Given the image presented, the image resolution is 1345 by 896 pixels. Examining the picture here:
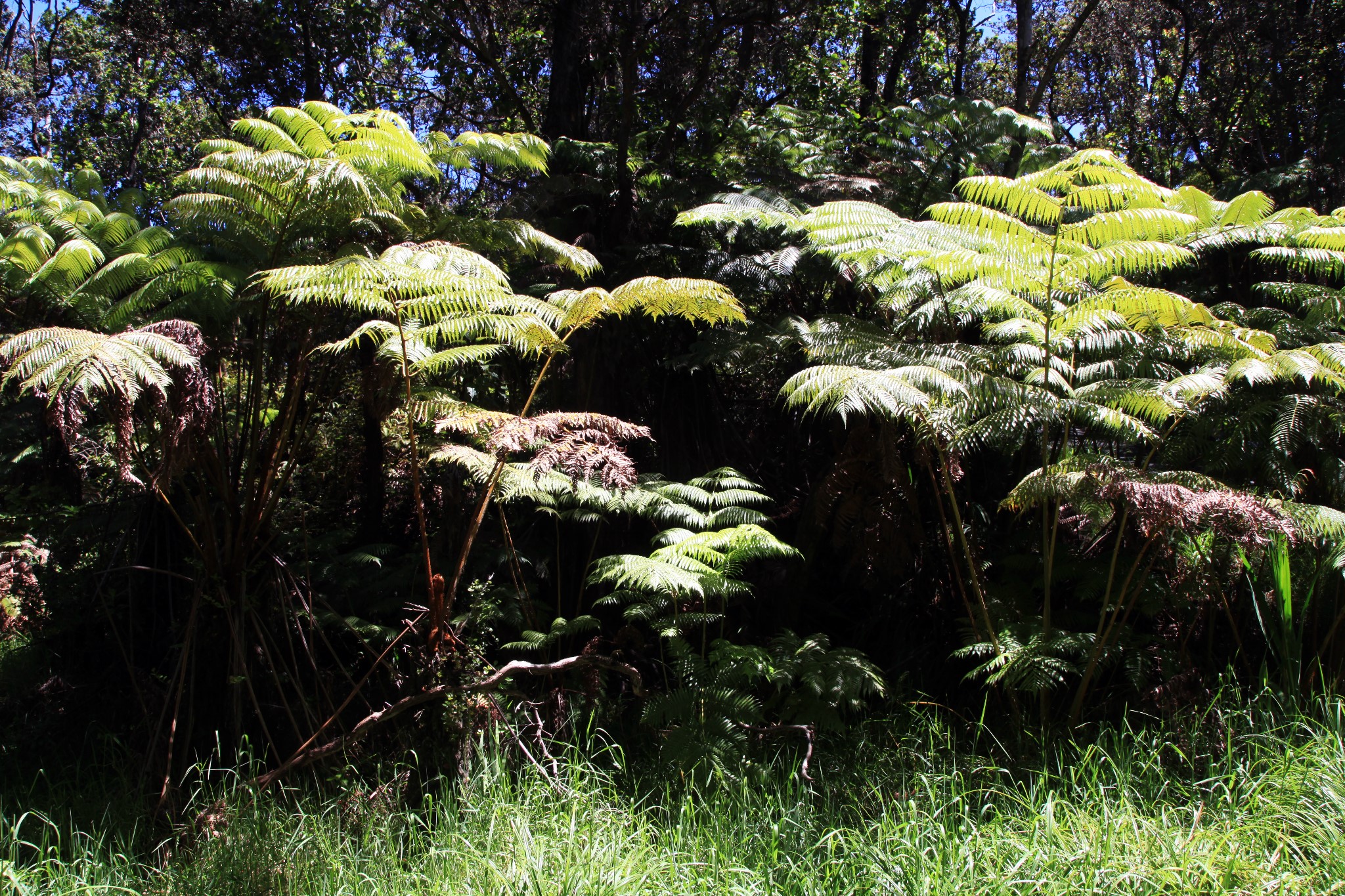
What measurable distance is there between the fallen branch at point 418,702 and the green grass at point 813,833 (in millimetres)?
133

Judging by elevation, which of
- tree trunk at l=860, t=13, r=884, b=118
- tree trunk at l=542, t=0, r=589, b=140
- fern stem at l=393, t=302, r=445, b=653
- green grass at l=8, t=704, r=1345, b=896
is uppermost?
tree trunk at l=860, t=13, r=884, b=118

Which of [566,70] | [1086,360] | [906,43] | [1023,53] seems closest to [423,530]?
[1086,360]

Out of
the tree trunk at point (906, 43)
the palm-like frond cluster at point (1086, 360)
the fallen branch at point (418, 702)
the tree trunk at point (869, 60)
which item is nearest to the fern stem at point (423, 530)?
the fallen branch at point (418, 702)

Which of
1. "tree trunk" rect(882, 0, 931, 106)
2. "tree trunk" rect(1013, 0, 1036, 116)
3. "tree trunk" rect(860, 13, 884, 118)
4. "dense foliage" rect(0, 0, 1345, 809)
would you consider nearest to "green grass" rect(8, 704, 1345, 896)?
"dense foliage" rect(0, 0, 1345, 809)

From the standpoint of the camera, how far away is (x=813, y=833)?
305cm

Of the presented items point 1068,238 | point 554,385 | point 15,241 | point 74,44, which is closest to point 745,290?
point 554,385

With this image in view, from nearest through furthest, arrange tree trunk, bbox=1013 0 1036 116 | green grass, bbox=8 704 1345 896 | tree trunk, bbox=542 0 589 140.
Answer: green grass, bbox=8 704 1345 896
tree trunk, bbox=542 0 589 140
tree trunk, bbox=1013 0 1036 116

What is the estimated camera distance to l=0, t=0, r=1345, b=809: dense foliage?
141 inches

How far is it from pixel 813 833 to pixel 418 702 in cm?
172

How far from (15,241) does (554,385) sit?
296 centimetres

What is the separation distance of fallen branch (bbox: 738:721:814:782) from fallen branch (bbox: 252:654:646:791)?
0.05ft

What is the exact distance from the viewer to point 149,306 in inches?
163

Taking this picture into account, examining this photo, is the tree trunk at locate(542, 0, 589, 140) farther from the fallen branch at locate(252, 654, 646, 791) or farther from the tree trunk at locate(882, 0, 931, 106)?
the fallen branch at locate(252, 654, 646, 791)

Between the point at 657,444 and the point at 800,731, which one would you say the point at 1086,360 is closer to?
the point at 800,731
